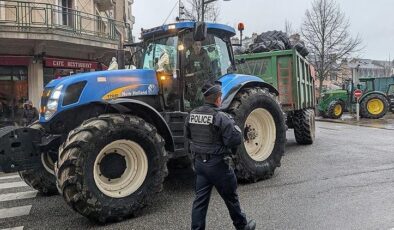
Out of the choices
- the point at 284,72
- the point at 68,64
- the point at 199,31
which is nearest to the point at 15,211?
the point at 199,31

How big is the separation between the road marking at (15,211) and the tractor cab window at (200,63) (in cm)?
292

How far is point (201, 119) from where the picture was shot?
191 inches

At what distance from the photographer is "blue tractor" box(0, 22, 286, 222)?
5656 millimetres

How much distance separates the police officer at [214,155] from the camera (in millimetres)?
4770

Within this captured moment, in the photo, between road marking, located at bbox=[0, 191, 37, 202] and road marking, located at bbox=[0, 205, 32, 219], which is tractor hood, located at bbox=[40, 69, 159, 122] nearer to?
road marking, located at bbox=[0, 205, 32, 219]

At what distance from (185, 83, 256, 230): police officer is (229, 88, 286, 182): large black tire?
2592 millimetres

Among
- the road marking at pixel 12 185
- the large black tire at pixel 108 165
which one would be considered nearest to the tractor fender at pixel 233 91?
the large black tire at pixel 108 165

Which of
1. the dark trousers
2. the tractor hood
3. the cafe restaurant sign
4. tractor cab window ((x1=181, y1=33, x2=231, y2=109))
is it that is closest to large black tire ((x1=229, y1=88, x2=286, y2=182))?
tractor cab window ((x1=181, y1=33, x2=231, y2=109))

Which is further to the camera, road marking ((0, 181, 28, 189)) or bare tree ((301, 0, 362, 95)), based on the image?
bare tree ((301, 0, 362, 95))

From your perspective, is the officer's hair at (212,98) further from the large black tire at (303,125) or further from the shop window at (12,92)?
the shop window at (12,92)

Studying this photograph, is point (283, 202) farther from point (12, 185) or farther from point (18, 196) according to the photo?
point (12, 185)

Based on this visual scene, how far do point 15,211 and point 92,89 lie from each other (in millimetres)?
2226

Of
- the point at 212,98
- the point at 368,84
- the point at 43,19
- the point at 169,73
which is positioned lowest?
the point at 212,98

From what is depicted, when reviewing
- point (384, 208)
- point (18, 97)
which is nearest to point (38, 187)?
point (384, 208)
